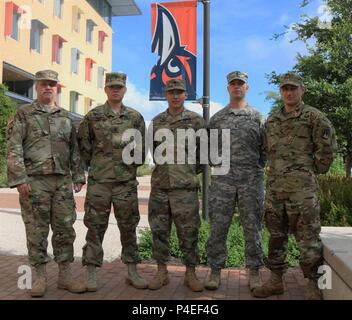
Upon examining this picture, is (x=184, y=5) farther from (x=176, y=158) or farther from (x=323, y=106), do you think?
(x=323, y=106)

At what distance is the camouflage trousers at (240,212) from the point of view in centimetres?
465

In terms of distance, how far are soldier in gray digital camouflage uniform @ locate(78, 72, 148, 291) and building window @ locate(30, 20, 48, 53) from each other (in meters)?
22.3

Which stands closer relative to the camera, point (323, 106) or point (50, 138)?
point (50, 138)

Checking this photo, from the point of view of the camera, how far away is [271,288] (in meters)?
4.45

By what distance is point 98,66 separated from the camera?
35812 millimetres

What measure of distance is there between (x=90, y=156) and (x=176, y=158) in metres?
0.88

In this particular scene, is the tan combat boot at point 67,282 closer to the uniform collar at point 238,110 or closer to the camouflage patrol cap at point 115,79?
the camouflage patrol cap at point 115,79

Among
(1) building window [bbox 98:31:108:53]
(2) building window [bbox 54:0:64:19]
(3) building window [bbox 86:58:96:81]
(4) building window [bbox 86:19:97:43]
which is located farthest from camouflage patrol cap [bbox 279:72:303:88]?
(1) building window [bbox 98:31:108:53]

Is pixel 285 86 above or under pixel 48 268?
above

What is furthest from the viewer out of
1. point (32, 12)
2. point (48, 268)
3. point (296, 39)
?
point (32, 12)

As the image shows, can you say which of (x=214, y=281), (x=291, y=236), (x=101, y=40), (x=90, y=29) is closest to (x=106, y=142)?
(x=214, y=281)

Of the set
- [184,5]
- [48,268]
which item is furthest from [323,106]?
[48,268]

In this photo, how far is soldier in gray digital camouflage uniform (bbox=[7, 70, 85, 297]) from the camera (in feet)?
14.8
